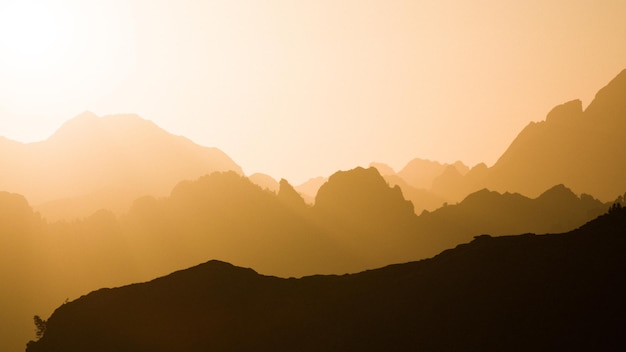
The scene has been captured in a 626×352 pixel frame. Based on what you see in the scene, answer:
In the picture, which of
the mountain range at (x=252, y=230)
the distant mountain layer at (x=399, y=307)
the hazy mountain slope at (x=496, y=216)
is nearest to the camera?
the distant mountain layer at (x=399, y=307)

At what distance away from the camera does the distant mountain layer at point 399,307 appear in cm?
3616

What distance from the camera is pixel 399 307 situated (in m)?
43.9

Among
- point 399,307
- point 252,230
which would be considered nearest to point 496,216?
point 252,230

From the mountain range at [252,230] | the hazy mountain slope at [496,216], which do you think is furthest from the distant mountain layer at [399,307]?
the hazy mountain slope at [496,216]

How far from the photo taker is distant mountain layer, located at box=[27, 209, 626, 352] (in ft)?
119

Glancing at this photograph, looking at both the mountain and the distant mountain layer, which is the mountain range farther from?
the distant mountain layer

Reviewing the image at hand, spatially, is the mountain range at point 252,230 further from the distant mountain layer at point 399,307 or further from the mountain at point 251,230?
the distant mountain layer at point 399,307

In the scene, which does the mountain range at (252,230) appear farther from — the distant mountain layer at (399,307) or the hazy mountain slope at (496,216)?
the distant mountain layer at (399,307)

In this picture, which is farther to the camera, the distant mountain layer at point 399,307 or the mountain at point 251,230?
the mountain at point 251,230

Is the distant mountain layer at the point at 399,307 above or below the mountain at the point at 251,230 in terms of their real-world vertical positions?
below

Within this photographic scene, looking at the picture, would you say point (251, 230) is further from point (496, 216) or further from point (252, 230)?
point (496, 216)

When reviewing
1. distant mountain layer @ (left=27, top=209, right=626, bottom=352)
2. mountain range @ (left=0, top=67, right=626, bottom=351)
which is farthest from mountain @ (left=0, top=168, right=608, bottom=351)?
distant mountain layer @ (left=27, top=209, right=626, bottom=352)

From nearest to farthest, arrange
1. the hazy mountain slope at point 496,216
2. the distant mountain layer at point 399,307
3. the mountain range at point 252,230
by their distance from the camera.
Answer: the distant mountain layer at point 399,307 < the mountain range at point 252,230 < the hazy mountain slope at point 496,216

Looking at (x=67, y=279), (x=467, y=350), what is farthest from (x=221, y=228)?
(x=467, y=350)
